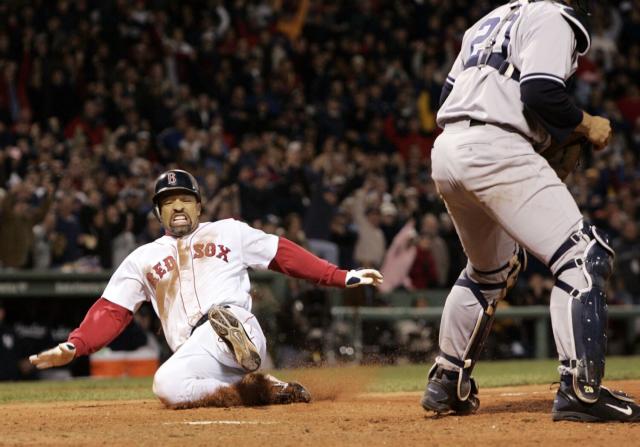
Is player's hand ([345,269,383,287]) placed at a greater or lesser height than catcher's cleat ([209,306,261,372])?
greater

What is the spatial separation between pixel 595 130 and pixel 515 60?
491 millimetres

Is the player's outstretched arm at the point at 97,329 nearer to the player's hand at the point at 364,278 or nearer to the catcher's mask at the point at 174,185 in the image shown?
the catcher's mask at the point at 174,185

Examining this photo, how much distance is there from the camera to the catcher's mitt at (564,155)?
5.65 m

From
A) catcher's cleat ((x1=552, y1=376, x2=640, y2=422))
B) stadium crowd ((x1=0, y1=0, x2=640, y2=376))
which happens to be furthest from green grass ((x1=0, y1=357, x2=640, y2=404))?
catcher's cleat ((x1=552, y1=376, x2=640, y2=422))

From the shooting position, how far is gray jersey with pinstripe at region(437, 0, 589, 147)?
514 centimetres

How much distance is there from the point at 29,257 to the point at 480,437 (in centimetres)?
834

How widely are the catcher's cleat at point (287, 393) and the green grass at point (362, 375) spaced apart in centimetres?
104

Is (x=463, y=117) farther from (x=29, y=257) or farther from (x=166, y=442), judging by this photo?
(x=29, y=257)

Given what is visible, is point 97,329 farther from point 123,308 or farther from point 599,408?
point 599,408

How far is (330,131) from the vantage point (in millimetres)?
17000

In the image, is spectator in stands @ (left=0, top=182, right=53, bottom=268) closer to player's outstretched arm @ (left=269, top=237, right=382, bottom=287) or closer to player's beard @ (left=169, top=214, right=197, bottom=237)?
player's beard @ (left=169, top=214, right=197, bottom=237)

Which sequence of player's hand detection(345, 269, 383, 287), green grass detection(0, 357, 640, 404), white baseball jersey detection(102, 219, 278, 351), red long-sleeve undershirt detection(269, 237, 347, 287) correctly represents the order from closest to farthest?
1. player's hand detection(345, 269, 383, 287)
2. red long-sleeve undershirt detection(269, 237, 347, 287)
3. white baseball jersey detection(102, 219, 278, 351)
4. green grass detection(0, 357, 640, 404)

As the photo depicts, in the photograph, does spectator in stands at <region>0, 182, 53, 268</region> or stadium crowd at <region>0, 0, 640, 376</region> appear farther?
stadium crowd at <region>0, 0, 640, 376</region>

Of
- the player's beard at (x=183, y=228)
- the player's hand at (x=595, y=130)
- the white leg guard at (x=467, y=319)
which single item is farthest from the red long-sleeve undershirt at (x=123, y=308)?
the player's hand at (x=595, y=130)
